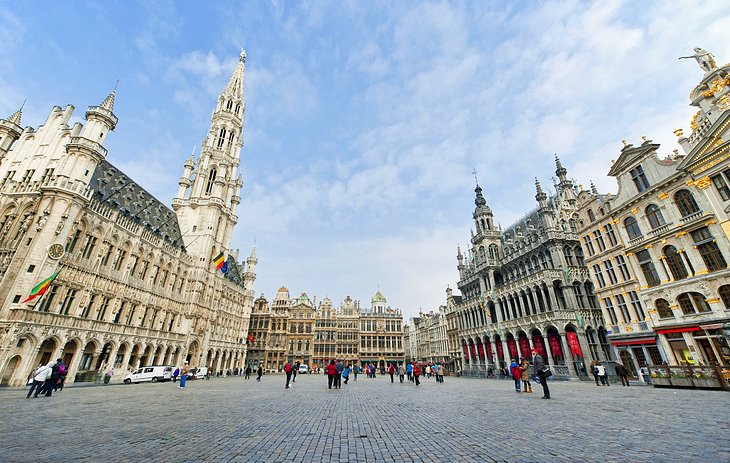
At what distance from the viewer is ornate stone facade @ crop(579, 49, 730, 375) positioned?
2052cm

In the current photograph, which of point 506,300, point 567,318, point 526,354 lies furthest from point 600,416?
point 506,300

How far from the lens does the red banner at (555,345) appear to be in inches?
1277

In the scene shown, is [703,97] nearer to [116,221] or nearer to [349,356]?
[116,221]

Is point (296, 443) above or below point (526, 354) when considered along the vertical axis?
below

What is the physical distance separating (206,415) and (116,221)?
107 feet

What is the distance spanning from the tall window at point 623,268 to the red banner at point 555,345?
31.2ft

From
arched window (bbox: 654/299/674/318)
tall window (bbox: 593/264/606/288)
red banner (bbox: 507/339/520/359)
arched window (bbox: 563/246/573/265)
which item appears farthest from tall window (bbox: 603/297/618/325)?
red banner (bbox: 507/339/520/359)

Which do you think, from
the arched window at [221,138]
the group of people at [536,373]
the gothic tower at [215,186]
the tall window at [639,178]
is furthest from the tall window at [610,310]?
the arched window at [221,138]

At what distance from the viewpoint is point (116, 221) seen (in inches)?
1319

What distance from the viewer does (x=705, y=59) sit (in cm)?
2409

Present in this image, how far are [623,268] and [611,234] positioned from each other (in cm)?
Answer: 324

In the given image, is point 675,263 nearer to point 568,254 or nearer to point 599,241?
point 599,241

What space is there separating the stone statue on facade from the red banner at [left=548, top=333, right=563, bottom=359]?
26295mm

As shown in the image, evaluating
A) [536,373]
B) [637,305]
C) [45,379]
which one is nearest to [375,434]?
[536,373]
